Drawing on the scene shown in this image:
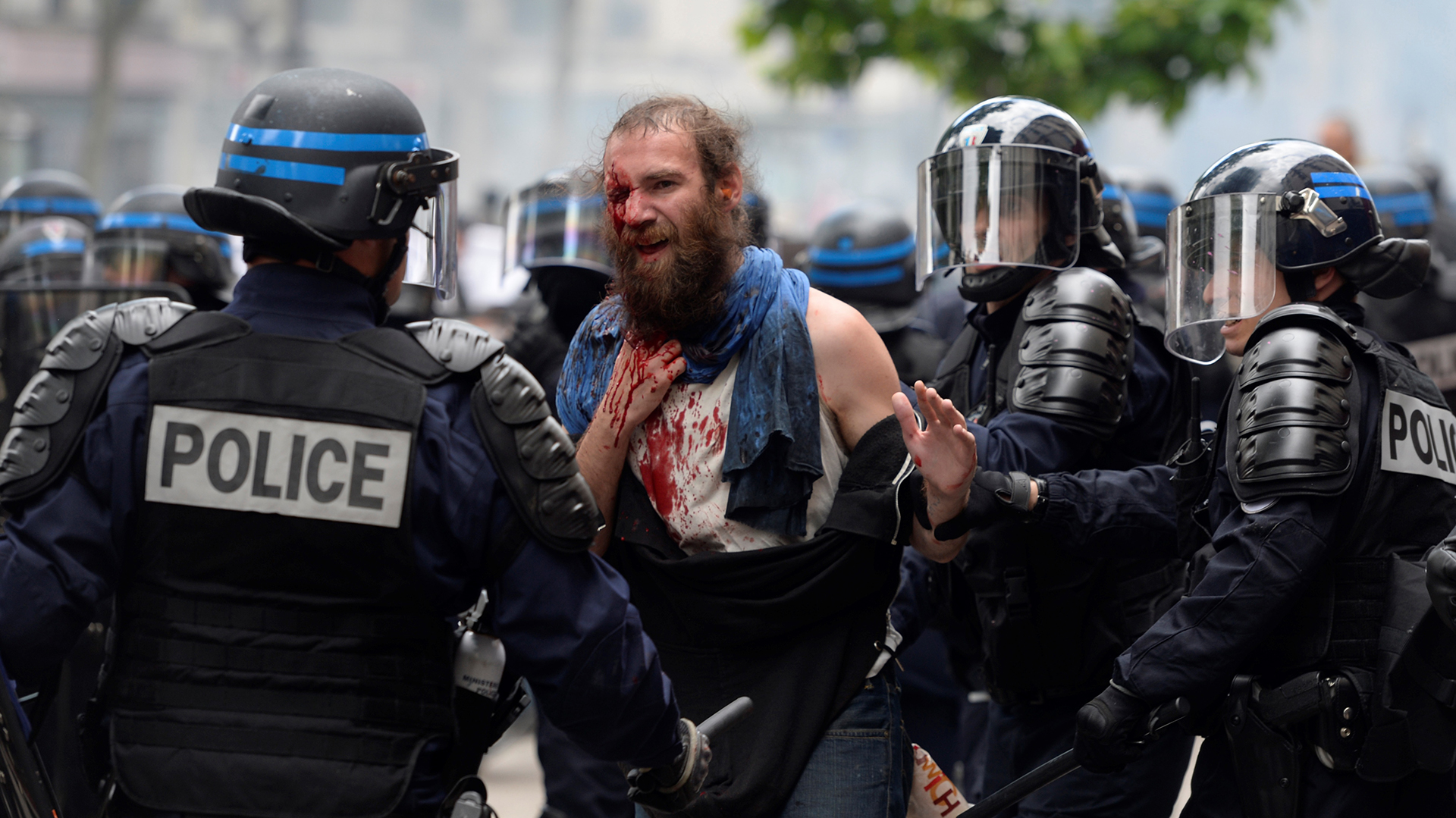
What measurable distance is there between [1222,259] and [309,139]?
1.86m

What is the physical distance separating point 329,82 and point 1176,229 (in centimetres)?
184

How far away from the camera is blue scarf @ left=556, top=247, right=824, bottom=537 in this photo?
2711mm

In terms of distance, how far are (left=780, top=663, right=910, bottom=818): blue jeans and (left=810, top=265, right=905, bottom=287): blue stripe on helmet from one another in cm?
288

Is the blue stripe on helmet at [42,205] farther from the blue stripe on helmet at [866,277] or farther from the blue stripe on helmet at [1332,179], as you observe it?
the blue stripe on helmet at [1332,179]

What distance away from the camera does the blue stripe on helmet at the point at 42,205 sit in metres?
6.85

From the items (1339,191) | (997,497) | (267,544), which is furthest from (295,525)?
(1339,191)

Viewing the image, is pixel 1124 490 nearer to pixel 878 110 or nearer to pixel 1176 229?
pixel 1176 229

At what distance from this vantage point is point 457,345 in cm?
218

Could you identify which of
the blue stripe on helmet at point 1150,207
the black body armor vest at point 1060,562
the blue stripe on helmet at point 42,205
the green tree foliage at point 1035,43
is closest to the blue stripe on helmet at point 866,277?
the blue stripe on helmet at point 1150,207

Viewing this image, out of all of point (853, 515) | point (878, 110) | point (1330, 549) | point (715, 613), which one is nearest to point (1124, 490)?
point (1330, 549)

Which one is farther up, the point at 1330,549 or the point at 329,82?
the point at 329,82

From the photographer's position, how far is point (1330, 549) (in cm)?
270

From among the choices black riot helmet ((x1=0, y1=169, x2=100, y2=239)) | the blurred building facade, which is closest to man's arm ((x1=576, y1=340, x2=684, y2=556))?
black riot helmet ((x1=0, y1=169, x2=100, y2=239))

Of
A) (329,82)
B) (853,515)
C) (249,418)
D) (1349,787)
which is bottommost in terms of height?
(1349,787)
